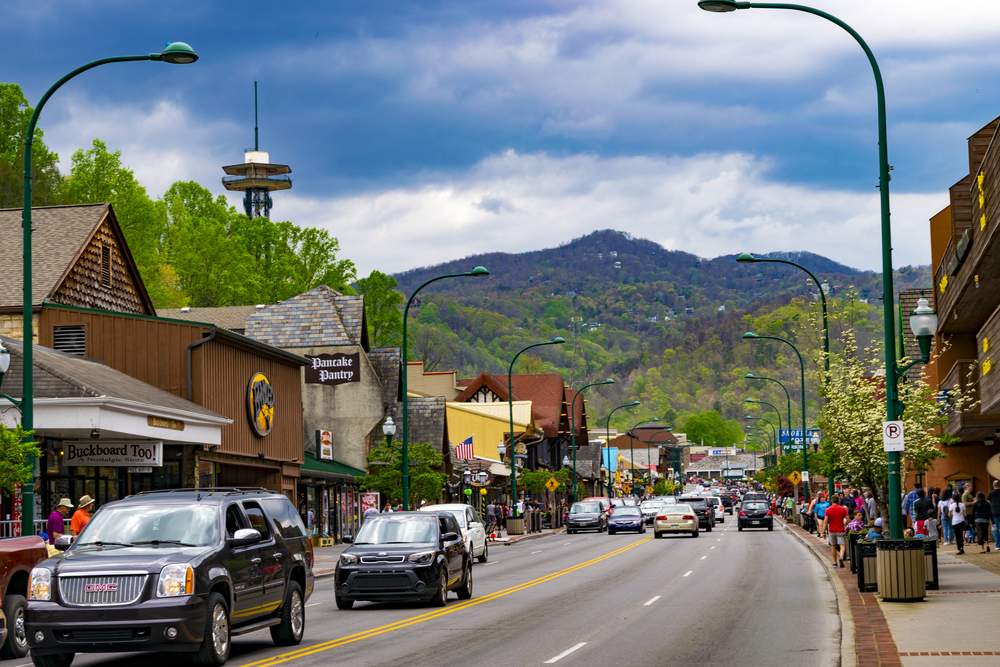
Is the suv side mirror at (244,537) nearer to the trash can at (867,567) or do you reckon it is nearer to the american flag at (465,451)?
the trash can at (867,567)

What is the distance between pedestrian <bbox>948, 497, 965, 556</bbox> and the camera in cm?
3219

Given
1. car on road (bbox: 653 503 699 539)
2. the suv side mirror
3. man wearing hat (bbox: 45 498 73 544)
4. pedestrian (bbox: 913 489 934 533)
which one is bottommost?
car on road (bbox: 653 503 699 539)

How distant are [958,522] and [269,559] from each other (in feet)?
77.7

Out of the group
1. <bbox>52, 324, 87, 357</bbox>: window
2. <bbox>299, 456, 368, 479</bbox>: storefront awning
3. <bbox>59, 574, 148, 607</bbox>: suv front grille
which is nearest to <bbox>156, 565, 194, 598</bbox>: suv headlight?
<bbox>59, 574, 148, 607</bbox>: suv front grille

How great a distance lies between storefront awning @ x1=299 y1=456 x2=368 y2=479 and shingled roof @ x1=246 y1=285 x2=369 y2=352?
557cm

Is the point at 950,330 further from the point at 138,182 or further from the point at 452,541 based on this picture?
the point at 138,182

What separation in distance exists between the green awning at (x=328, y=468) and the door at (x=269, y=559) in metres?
28.7

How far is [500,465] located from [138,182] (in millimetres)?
26448

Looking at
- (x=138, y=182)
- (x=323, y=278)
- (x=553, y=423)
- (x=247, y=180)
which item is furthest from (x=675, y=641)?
(x=247, y=180)

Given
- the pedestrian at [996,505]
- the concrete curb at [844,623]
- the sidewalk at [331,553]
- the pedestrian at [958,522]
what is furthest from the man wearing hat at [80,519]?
the pedestrian at [996,505]

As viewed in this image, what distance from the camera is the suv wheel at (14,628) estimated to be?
46.9ft

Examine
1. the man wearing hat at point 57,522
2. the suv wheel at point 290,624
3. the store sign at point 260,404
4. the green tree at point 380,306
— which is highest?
the green tree at point 380,306

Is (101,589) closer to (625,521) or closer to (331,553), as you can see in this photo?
(331,553)

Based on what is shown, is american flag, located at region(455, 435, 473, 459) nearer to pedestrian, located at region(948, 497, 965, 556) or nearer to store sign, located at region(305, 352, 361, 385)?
A: store sign, located at region(305, 352, 361, 385)
